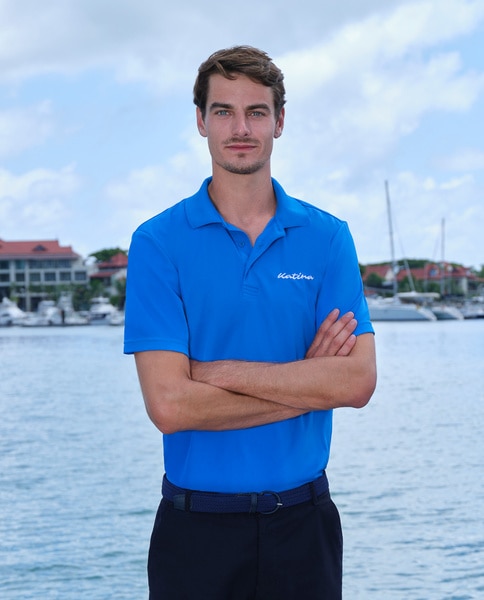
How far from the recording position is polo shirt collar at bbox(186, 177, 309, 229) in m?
Result: 2.73

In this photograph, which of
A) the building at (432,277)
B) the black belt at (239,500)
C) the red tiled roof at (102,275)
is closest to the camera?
the black belt at (239,500)

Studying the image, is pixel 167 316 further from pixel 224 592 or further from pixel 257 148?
pixel 224 592

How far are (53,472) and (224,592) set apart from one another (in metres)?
12.2

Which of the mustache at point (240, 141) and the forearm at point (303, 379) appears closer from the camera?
the forearm at point (303, 379)

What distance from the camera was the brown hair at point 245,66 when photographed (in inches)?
108

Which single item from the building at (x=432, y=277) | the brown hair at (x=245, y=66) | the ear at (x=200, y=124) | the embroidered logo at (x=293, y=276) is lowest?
the embroidered logo at (x=293, y=276)

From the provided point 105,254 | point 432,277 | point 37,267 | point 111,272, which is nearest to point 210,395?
point 37,267

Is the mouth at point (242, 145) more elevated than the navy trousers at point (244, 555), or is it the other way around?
the mouth at point (242, 145)

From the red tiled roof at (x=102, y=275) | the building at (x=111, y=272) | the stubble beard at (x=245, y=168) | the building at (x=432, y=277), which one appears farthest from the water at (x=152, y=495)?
the red tiled roof at (x=102, y=275)

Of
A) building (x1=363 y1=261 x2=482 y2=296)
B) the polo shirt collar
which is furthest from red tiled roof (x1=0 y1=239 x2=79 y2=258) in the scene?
the polo shirt collar

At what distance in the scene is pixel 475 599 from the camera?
7590mm

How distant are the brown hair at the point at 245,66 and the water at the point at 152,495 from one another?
18.6 ft

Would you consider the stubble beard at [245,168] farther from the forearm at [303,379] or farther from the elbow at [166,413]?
the elbow at [166,413]

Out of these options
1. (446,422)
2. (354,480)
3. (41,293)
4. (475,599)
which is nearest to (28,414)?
(446,422)
